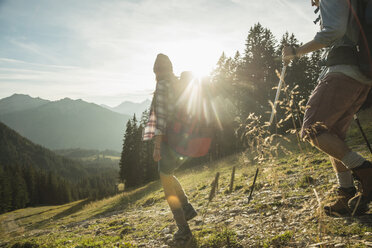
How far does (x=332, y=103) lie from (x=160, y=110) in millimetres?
2561

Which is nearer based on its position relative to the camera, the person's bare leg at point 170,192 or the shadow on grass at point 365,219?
the shadow on grass at point 365,219

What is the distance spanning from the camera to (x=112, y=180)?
142 m

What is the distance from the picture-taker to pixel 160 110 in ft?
12.5

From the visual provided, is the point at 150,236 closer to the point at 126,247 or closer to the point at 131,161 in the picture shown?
the point at 126,247

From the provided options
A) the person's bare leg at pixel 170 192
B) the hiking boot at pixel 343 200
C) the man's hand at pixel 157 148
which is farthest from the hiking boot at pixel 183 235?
the hiking boot at pixel 343 200

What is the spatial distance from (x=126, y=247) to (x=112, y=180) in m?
151

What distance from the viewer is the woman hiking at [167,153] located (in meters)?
3.69

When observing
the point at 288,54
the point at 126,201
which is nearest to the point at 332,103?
the point at 288,54

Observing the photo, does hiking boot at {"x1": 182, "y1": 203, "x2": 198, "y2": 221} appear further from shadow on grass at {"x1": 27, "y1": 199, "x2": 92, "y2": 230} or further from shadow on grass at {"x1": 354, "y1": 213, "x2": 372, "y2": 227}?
shadow on grass at {"x1": 27, "y1": 199, "x2": 92, "y2": 230}

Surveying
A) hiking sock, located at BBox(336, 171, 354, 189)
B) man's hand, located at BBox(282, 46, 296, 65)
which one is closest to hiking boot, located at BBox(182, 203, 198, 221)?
hiking sock, located at BBox(336, 171, 354, 189)

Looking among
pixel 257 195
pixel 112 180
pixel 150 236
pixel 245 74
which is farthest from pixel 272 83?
pixel 112 180

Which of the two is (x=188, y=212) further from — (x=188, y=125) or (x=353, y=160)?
(x=353, y=160)

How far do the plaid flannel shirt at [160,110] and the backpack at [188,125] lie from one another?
5.2 inches

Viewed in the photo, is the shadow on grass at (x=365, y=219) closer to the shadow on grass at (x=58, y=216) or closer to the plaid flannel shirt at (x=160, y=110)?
the plaid flannel shirt at (x=160, y=110)
